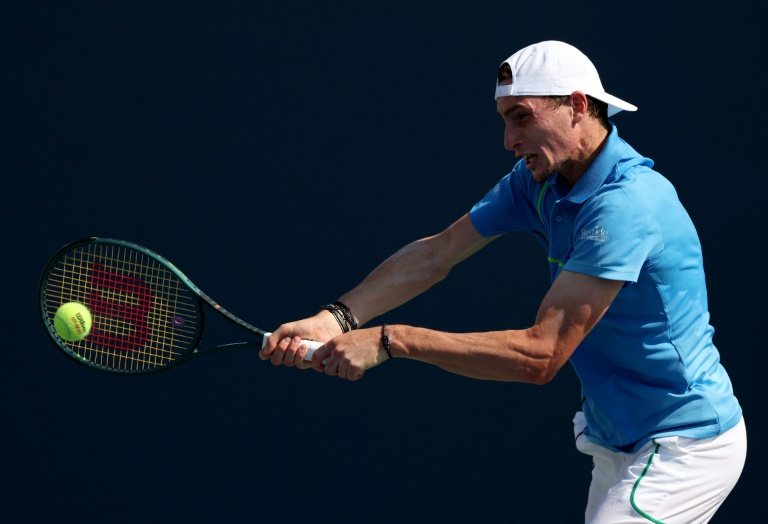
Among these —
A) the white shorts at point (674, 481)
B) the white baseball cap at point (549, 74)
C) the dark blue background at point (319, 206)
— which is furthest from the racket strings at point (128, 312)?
the white shorts at point (674, 481)

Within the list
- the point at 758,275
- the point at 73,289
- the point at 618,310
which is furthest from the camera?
the point at 758,275

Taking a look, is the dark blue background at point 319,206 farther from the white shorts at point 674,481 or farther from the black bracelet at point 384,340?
Answer: the black bracelet at point 384,340

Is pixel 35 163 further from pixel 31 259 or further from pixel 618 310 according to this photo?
pixel 618 310

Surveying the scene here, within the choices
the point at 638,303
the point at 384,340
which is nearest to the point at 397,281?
the point at 384,340

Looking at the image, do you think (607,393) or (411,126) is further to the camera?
(411,126)

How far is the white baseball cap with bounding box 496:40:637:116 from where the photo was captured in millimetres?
3041

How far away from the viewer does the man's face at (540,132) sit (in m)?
3.05

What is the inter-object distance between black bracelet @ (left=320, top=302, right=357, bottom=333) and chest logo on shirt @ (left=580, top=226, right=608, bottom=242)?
86 cm

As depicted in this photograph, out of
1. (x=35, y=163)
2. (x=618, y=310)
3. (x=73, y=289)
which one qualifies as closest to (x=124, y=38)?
(x=35, y=163)

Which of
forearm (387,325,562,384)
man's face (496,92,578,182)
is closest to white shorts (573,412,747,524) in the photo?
forearm (387,325,562,384)

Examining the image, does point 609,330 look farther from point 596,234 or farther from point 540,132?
point 540,132

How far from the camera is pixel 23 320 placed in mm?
4691

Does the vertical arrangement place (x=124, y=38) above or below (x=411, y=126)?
above

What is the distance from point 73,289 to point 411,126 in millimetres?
1399
